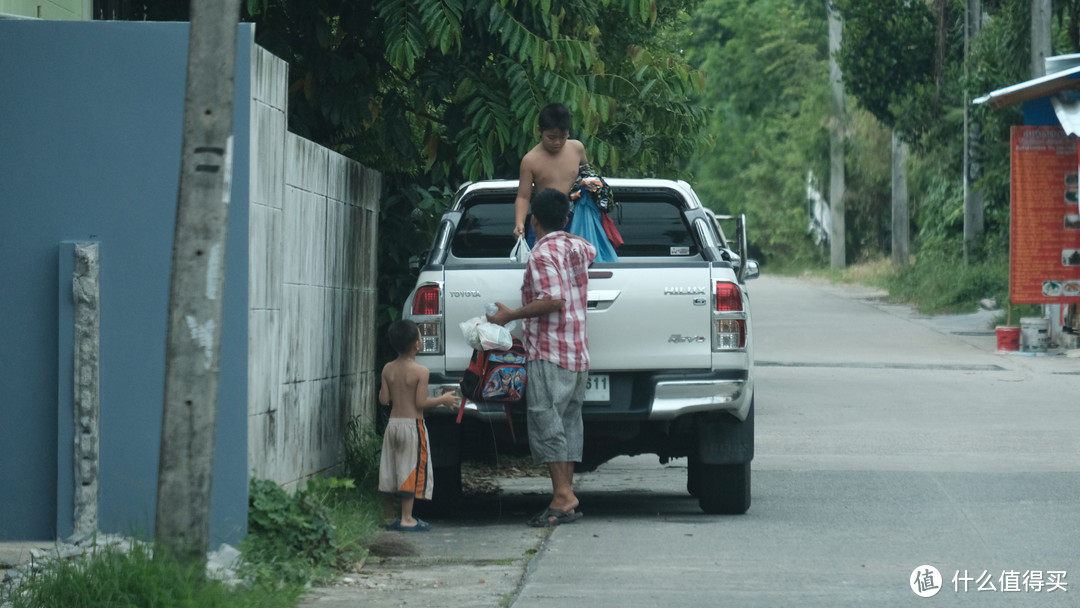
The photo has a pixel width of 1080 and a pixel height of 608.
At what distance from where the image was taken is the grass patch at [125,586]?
19.1ft

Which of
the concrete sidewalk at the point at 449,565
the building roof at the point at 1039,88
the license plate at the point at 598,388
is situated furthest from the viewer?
the building roof at the point at 1039,88

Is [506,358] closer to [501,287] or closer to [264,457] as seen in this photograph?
[501,287]

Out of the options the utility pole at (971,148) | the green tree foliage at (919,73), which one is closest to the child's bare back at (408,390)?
the green tree foliage at (919,73)

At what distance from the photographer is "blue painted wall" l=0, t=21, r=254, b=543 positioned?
7.19 metres

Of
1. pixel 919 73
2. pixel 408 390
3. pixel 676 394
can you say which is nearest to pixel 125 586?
pixel 408 390

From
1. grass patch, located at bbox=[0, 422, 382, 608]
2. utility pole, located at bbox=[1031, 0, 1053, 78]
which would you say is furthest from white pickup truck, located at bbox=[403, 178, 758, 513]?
utility pole, located at bbox=[1031, 0, 1053, 78]

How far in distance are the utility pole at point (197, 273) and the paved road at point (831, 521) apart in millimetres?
899

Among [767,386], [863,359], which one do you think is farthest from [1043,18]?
[767,386]

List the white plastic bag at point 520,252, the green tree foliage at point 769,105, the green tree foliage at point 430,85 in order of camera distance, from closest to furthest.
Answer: the white plastic bag at point 520,252, the green tree foliage at point 430,85, the green tree foliage at point 769,105

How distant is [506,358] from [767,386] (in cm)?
1044

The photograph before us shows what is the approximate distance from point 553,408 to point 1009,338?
1613 cm

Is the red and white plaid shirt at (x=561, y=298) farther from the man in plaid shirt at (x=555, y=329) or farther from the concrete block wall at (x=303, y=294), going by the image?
the concrete block wall at (x=303, y=294)

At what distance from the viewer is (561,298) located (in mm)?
8461

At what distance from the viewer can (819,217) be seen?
221 ft
